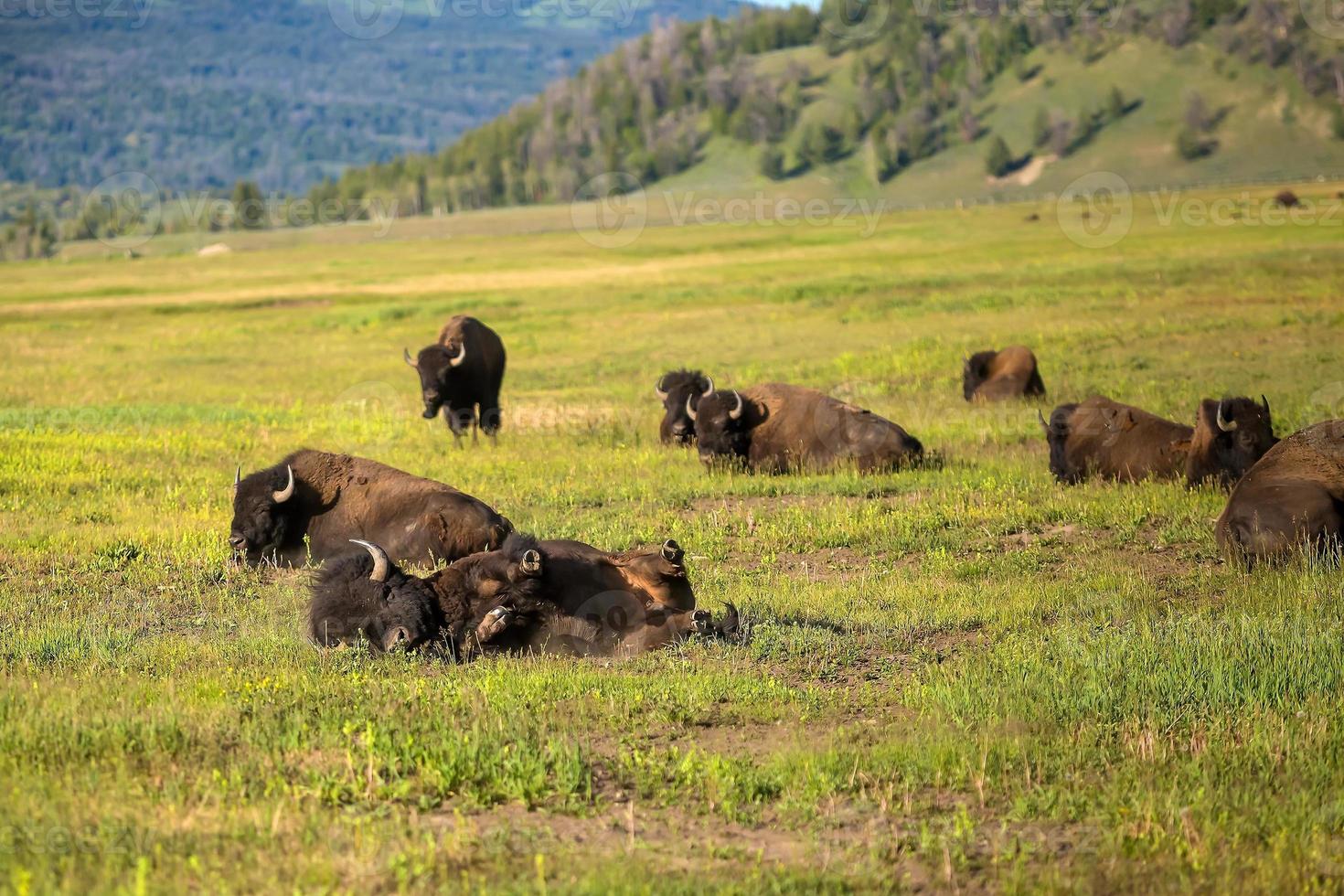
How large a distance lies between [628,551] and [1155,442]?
863cm

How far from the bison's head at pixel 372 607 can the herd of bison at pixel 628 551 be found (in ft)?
0.04

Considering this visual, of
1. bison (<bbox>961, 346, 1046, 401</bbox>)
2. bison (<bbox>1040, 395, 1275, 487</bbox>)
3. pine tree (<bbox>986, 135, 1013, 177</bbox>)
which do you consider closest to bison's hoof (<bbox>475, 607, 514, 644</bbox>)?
bison (<bbox>1040, 395, 1275, 487</bbox>)

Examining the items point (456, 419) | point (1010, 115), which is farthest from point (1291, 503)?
point (1010, 115)

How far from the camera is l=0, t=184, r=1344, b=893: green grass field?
18.4 ft

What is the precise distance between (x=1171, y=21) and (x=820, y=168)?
1847 inches

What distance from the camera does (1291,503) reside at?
1088cm

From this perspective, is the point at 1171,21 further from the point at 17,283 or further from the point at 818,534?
the point at 818,534

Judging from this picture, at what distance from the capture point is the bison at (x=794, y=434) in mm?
16922

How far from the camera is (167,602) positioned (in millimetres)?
10820

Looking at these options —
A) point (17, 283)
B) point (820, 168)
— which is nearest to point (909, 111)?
point (820, 168)

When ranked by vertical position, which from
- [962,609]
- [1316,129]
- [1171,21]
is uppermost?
[1171,21]

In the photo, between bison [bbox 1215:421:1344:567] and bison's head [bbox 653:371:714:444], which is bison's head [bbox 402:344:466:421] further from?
bison [bbox 1215:421:1344:567]

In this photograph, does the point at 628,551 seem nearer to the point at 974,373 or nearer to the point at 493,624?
the point at 493,624

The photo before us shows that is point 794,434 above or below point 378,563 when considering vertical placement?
below
